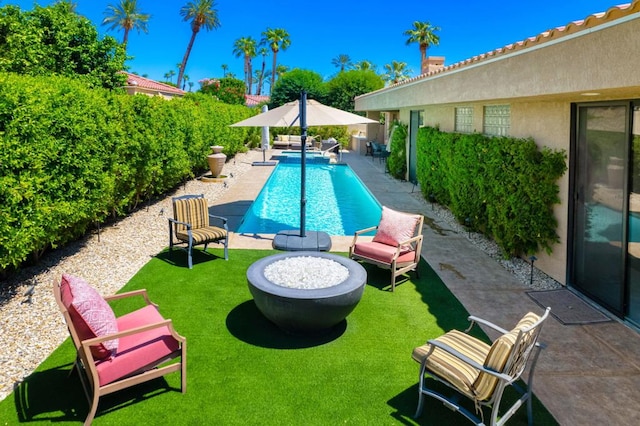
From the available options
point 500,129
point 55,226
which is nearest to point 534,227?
point 500,129

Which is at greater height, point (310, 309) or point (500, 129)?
point (500, 129)

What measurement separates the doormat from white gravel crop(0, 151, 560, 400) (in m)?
0.50

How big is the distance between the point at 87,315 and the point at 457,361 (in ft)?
13.1

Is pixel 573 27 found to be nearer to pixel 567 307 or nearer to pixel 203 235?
pixel 567 307

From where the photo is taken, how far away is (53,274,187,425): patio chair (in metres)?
4.91

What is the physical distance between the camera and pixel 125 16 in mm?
81375

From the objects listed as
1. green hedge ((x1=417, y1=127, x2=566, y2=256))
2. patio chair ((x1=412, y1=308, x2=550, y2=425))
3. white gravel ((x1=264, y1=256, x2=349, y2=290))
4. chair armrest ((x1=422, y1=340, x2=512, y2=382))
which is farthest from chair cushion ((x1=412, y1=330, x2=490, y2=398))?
green hedge ((x1=417, y1=127, x2=566, y2=256))

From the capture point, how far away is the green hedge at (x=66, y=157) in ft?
23.7

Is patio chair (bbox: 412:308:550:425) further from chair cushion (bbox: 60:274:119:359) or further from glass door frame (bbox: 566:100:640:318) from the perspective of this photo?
chair cushion (bbox: 60:274:119:359)

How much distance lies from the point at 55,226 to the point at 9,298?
1.39 metres

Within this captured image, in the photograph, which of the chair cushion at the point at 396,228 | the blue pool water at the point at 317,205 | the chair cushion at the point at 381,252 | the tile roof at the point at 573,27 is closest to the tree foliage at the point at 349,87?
the blue pool water at the point at 317,205

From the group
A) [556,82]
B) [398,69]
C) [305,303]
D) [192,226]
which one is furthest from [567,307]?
[398,69]

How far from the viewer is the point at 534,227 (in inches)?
378

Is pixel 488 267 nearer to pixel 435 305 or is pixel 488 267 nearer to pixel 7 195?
pixel 435 305
